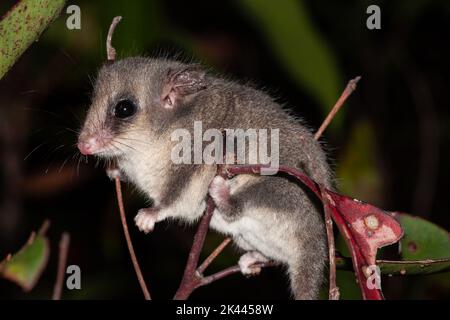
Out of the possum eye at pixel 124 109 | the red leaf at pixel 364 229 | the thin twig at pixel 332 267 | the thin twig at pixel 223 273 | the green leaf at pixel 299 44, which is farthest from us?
the green leaf at pixel 299 44

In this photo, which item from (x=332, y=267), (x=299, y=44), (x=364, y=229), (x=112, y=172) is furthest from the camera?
(x=299, y=44)

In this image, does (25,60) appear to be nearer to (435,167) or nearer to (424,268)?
(435,167)

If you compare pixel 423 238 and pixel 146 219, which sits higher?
pixel 146 219

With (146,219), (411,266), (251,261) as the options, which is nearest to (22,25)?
(146,219)

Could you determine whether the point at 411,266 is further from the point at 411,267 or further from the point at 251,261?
the point at 251,261

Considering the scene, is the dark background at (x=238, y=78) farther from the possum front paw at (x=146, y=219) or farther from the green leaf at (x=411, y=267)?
the green leaf at (x=411, y=267)

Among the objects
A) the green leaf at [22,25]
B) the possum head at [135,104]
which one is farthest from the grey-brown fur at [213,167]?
the green leaf at [22,25]
